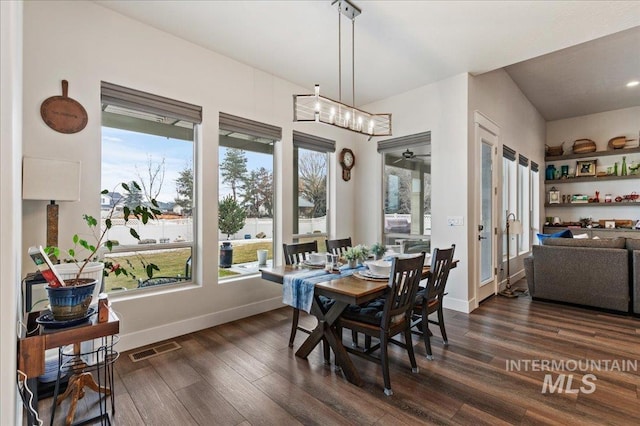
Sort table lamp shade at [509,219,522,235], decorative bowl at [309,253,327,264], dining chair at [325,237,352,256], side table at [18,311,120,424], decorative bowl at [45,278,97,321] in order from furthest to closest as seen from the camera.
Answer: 1. table lamp shade at [509,219,522,235]
2. dining chair at [325,237,352,256]
3. decorative bowl at [309,253,327,264]
4. decorative bowl at [45,278,97,321]
5. side table at [18,311,120,424]

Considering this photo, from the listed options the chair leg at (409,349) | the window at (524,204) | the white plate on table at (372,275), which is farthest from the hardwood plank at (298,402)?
the window at (524,204)

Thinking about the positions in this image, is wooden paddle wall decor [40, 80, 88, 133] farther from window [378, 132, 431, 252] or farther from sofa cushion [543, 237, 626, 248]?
sofa cushion [543, 237, 626, 248]

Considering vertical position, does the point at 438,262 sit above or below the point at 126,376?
above

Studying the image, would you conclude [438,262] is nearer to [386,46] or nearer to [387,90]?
[386,46]

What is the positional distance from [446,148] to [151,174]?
355 cm

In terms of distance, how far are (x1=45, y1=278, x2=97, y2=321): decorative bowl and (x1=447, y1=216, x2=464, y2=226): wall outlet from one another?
3805 mm

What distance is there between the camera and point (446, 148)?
409 centimetres

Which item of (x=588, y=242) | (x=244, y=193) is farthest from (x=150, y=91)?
(x=588, y=242)

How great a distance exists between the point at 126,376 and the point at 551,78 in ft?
22.8

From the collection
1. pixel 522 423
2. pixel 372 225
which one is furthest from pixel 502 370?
pixel 372 225

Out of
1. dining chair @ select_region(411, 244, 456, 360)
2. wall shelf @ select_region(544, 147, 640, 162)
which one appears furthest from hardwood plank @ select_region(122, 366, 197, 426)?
wall shelf @ select_region(544, 147, 640, 162)

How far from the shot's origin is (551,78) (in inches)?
201

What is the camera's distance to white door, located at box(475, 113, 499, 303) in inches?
165

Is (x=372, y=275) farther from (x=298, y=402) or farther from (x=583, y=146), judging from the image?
(x=583, y=146)
